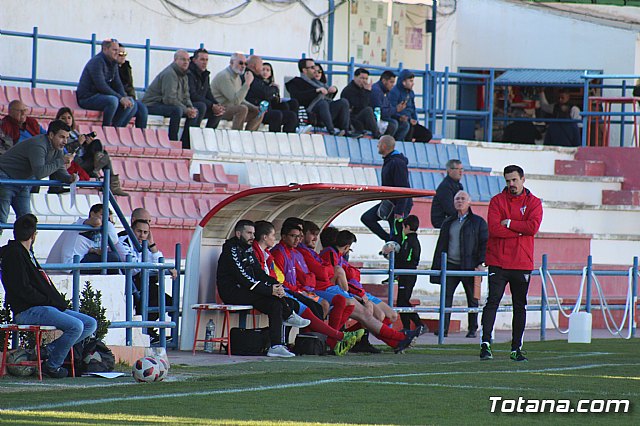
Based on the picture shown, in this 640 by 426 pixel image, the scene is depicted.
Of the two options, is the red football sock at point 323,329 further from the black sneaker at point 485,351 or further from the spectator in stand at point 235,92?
the spectator in stand at point 235,92

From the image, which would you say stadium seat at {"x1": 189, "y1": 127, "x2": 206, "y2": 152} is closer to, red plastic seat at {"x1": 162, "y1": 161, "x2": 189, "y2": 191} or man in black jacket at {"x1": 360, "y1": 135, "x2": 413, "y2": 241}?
red plastic seat at {"x1": 162, "y1": 161, "x2": 189, "y2": 191}

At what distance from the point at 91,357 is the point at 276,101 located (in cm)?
1034

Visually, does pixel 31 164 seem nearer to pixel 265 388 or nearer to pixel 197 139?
pixel 265 388

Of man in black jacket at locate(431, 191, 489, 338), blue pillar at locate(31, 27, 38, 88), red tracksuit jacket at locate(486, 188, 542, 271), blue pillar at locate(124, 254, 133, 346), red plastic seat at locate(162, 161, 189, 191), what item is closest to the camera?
blue pillar at locate(124, 254, 133, 346)

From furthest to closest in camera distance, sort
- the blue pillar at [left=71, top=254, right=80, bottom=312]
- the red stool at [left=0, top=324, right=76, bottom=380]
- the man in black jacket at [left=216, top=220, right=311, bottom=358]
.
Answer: the man in black jacket at [left=216, top=220, right=311, bottom=358] → the blue pillar at [left=71, top=254, right=80, bottom=312] → the red stool at [left=0, top=324, right=76, bottom=380]

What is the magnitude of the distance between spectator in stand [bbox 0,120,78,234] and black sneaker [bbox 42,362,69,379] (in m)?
3.17

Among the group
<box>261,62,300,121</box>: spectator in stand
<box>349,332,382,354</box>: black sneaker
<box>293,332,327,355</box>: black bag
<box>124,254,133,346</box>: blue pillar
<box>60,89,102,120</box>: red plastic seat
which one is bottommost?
<box>349,332,382,354</box>: black sneaker

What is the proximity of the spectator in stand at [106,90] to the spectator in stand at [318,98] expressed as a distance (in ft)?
10.0

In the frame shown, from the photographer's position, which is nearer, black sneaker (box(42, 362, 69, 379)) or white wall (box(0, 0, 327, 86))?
black sneaker (box(42, 362, 69, 379))

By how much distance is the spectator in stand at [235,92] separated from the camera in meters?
21.3

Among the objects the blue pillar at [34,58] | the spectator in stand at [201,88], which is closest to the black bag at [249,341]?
the spectator in stand at [201,88]

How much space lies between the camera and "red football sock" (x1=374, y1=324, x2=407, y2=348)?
15.4 meters

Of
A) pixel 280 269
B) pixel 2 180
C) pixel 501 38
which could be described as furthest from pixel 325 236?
pixel 501 38

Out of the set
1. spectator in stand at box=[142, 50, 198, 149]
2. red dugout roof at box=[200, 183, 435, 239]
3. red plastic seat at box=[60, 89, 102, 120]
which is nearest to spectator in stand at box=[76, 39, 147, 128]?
red plastic seat at box=[60, 89, 102, 120]
